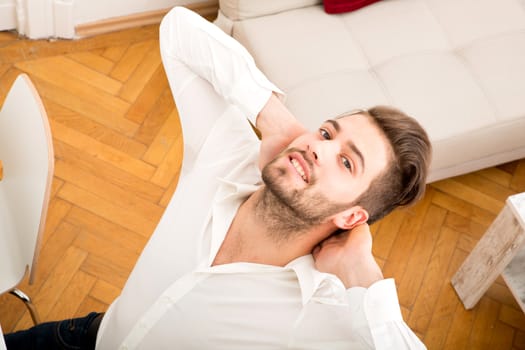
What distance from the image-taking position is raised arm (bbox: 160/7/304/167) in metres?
1.50

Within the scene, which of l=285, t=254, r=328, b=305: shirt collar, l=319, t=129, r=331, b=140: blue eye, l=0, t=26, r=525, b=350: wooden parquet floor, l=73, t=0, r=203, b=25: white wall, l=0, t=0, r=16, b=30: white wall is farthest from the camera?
l=73, t=0, r=203, b=25: white wall

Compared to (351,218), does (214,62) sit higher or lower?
higher

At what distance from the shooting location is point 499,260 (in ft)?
6.86

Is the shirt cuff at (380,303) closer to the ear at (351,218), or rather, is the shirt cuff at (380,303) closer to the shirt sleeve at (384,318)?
the shirt sleeve at (384,318)

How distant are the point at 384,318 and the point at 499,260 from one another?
3.31 ft

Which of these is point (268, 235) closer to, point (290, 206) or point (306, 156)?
point (290, 206)

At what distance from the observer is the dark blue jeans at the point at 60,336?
5.14 ft

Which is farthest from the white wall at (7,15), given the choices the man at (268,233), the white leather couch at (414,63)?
the man at (268,233)

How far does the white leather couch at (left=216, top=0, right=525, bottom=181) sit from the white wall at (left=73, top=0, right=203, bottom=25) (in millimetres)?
388

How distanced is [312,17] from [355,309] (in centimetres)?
135

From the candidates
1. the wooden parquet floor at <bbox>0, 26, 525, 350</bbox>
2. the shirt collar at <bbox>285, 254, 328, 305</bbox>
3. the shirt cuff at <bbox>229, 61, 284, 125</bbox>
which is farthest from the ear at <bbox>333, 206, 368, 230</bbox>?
the wooden parquet floor at <bbox>0, 26, 525, 350</bbox>

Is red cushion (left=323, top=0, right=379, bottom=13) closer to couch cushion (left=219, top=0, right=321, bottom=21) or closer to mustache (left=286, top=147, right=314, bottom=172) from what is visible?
couch cushion (left=219, top=0, right=321, bottom=21)

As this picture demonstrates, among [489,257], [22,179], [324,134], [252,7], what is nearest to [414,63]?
[252,7]

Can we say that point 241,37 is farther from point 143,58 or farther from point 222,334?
point 222,334
